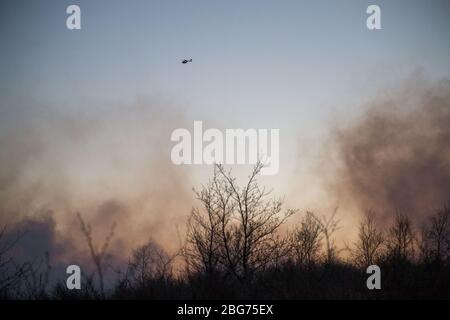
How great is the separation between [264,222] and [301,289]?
6.54 m

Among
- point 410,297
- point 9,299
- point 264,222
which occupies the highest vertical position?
point 264,222
